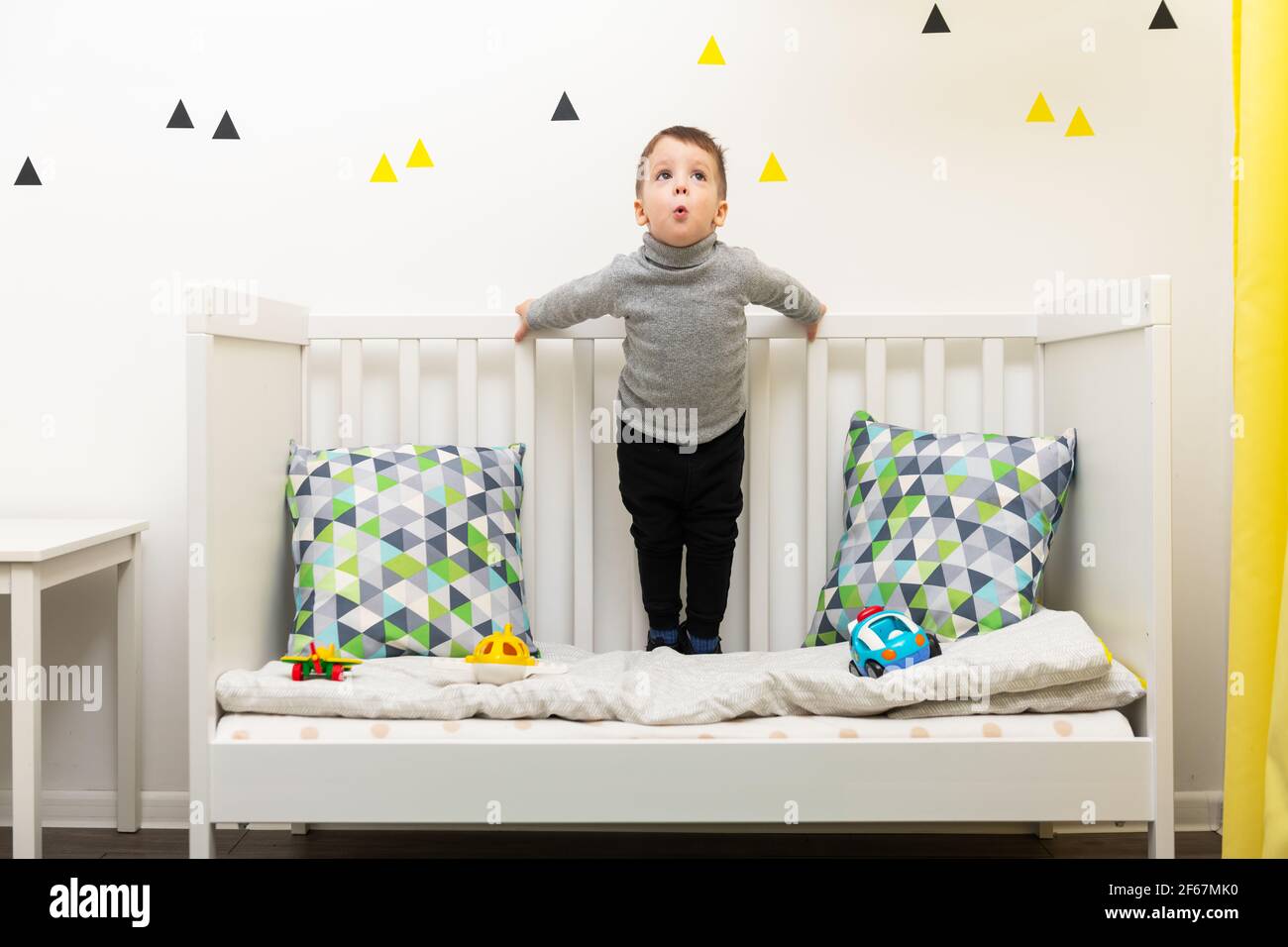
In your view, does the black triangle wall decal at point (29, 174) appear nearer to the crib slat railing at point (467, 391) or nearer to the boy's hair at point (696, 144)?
the crib slat railing at point (467, 391)

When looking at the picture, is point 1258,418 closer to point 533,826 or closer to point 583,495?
point 583,495

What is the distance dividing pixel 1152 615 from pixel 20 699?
1.32 m

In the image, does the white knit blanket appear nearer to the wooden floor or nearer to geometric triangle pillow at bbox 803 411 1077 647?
geometric triangle pillow at bbox 803 411 1077 647

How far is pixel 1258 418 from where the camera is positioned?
1.14 meters

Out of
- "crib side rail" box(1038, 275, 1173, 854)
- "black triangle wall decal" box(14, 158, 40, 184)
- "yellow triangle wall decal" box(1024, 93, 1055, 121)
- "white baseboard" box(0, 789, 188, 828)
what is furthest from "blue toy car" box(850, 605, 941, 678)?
"black triangle wall decal" box(14, 158, 40, 184)

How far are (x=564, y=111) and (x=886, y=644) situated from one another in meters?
0.95

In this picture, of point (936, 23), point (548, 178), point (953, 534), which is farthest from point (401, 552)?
point (936, 23)

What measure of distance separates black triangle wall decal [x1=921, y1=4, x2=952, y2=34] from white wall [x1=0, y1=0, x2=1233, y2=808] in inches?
0.5

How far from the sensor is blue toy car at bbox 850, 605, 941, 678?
1303mm

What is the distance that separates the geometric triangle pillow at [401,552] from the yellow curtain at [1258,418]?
86 cm

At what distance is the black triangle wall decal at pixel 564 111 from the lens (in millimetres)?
1710

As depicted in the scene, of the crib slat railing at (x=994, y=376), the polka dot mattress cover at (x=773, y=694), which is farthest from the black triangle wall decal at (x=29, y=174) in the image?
the crib slat railing at (x=994, y=376)
